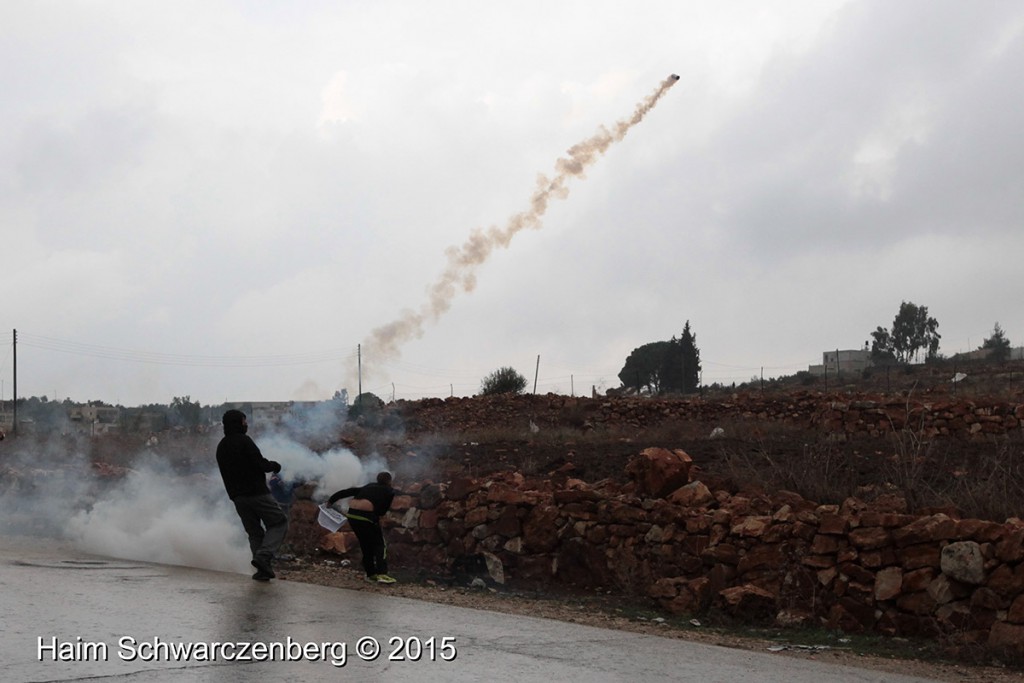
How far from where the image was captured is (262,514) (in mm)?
→ 12016

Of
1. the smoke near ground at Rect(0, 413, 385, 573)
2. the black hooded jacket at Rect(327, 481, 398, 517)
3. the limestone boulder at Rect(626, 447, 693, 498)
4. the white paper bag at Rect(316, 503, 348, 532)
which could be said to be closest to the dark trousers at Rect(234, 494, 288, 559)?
the black hooded jacket at Rect(327, 481, 398, 517)

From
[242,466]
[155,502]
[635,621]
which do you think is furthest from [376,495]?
[155,502]

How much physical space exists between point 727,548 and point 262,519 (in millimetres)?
4943

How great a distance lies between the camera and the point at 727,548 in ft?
38.2

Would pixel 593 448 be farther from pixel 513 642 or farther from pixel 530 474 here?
pixel 513 642

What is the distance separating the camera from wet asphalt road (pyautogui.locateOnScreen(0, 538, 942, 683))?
740 cm

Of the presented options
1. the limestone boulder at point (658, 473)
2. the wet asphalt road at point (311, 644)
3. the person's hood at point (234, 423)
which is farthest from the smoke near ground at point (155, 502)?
the limestone boulder at point (658, 473)

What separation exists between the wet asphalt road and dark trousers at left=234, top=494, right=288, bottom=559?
1.05m

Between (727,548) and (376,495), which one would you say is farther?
(376,495)

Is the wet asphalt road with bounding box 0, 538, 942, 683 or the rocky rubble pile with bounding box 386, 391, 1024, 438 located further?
the rocky rubble pile with bounding box 386, 391, 1024, 438

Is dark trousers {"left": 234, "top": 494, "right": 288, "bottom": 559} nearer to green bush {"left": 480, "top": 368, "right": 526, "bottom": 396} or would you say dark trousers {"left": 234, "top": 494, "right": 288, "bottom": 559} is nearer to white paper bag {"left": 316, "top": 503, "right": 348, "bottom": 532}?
white paper bag {"left": 316, "top": 503, "right": 348, "bottom": 532}

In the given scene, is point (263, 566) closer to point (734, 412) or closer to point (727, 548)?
point (727, 548)

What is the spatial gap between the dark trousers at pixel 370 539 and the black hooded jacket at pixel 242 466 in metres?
1.09

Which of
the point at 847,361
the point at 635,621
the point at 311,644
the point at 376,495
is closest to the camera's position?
the point at 311,644
